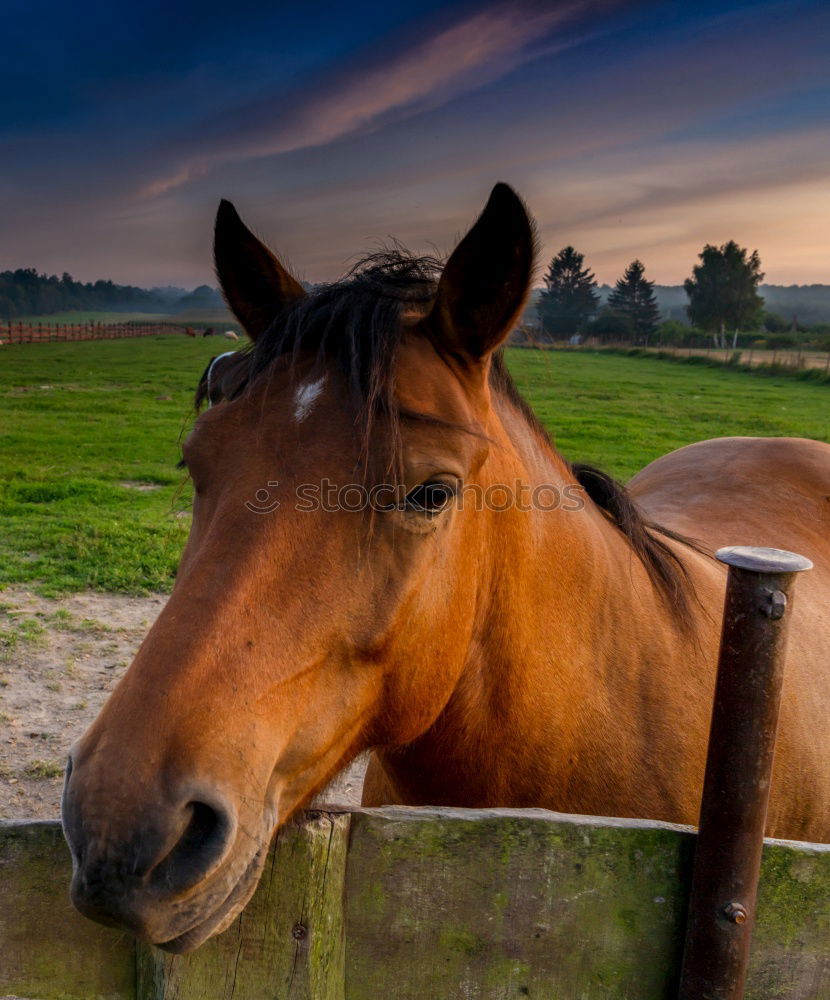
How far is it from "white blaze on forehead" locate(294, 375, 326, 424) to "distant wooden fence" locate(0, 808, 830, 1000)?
0.83 meters

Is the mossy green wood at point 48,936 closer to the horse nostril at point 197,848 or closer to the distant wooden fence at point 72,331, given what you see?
the horse nostril at point 197,848

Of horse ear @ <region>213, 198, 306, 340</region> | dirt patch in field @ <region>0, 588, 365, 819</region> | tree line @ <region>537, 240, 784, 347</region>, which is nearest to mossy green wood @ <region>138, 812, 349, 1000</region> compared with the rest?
horse ear @ <region>213, 198, 306, 340</region>

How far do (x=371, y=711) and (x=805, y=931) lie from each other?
963 millimetres

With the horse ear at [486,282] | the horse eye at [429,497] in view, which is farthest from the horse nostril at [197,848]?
the horse ear at [486,282]

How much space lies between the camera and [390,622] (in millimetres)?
1569

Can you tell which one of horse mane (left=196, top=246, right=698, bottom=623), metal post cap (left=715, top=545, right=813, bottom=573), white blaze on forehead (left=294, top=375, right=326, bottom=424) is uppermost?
horse mane (left=196, top=246, right=698, bottom=623)

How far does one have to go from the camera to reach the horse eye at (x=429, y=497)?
5.29 ft

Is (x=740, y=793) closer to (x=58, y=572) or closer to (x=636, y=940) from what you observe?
(x=636, y=940)

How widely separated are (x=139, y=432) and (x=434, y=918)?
14.6 metres

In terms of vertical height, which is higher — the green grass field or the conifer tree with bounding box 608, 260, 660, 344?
the conifer tree with bounding box 608, 260, 660, 344

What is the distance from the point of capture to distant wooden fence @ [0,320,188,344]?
43.6m

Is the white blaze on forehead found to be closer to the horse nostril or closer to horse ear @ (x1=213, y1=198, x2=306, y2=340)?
horse ear @ (x1=213, y1=198, x2=306, y2=340)

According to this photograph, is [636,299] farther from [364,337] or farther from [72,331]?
[364,337]

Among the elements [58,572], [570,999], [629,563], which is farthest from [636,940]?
[58,572]
